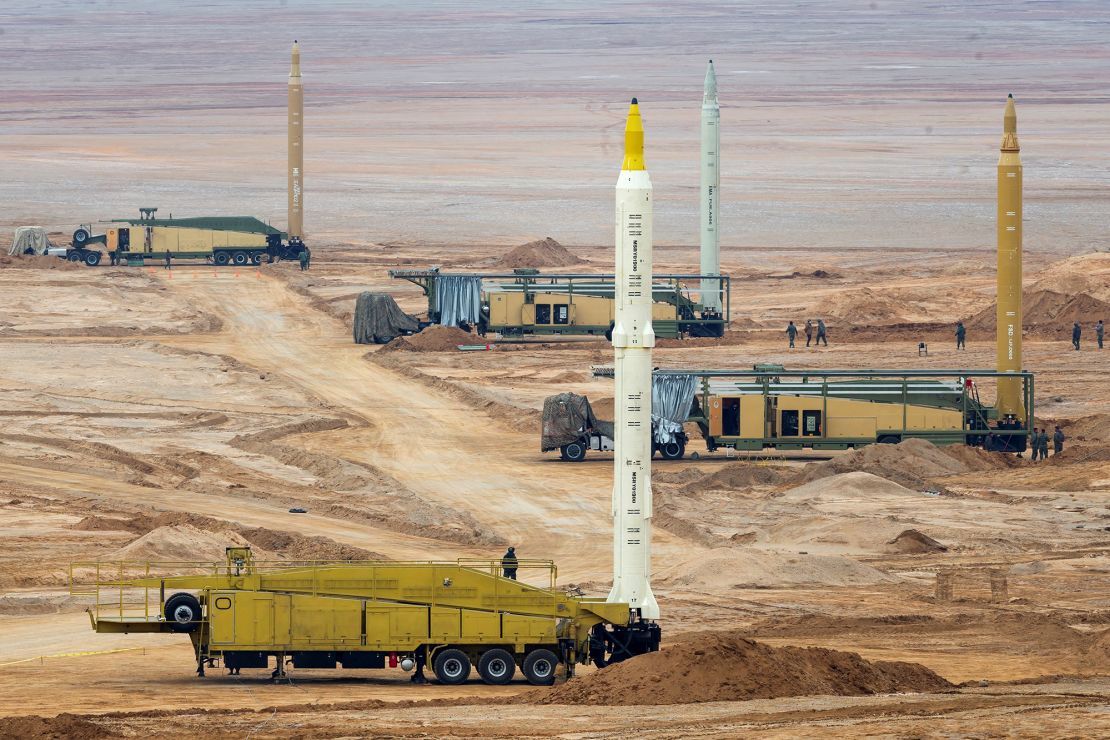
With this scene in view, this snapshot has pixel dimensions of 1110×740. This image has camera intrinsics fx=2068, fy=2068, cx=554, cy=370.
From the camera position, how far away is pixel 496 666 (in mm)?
31578

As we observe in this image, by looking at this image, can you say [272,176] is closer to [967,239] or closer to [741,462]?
[967,239]

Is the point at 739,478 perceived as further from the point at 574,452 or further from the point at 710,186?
the point at 710,186

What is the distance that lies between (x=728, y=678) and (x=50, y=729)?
9.22m

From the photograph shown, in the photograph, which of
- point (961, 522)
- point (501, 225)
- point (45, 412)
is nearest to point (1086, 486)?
point (961, 522)

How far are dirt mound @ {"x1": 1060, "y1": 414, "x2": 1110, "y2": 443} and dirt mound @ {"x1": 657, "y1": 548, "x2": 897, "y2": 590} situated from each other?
18.0m

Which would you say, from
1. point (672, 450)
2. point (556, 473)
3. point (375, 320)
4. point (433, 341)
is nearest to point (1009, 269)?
point (672, 450)

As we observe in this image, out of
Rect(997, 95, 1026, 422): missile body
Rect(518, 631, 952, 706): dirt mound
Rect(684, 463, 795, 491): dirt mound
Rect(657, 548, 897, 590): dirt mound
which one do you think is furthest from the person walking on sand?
Rect(997, 95, 1026, 422): missile body

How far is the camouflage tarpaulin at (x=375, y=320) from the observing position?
246 feet

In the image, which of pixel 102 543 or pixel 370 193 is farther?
A: pixel 370 193

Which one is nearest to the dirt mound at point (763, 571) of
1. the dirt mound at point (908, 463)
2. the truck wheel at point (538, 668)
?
the truck wheel at point (538, 668)

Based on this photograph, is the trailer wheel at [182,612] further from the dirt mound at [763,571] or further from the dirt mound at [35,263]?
the dirt mound at [35,263]

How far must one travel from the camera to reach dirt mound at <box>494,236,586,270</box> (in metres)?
97.0

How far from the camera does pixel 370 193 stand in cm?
12825

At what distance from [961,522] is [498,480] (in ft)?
38.2
